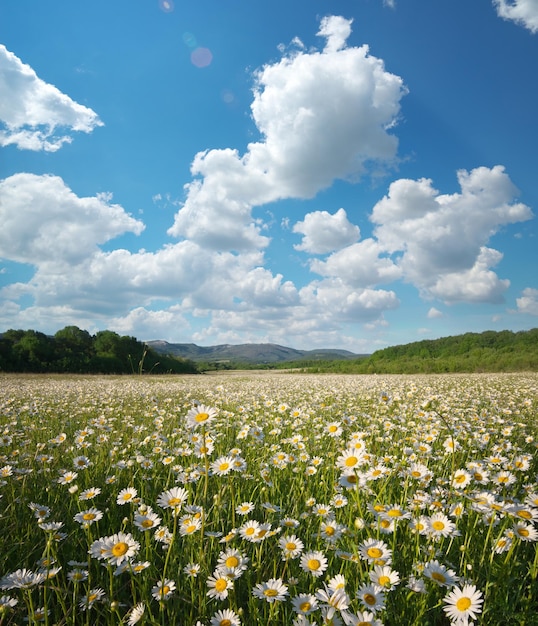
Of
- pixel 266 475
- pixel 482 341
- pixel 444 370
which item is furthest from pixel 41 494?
pixel 482 341

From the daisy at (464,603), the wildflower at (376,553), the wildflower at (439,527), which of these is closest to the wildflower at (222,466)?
the wildflower at (376,553)

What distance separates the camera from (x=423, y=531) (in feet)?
8.13

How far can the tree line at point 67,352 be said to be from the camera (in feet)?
158

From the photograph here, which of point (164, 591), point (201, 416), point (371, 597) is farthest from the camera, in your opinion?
point (201, 416)

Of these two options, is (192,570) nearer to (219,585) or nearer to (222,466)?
(219,585)

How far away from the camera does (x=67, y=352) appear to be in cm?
5412

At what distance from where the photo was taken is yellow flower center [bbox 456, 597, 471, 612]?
1.85 metres

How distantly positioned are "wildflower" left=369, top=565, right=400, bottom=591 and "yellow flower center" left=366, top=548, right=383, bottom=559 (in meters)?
0.07

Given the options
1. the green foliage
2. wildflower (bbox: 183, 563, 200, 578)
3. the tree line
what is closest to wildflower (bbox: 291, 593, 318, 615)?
wildflower (bbox: 183, 563, 200, 578)

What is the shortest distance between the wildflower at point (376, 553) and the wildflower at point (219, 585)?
817 millimetres

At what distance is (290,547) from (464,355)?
6651 centimetres

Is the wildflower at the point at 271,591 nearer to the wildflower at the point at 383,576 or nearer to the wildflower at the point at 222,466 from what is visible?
the wildflower at the point at 383,576

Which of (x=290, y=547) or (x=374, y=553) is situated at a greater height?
(x=374, y=553)

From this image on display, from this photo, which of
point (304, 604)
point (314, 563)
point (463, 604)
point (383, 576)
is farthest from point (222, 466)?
point (463, 604)
